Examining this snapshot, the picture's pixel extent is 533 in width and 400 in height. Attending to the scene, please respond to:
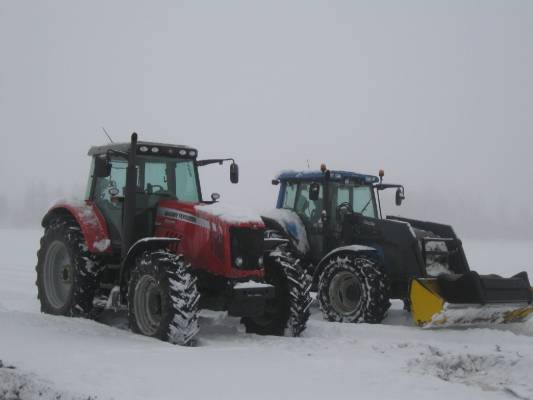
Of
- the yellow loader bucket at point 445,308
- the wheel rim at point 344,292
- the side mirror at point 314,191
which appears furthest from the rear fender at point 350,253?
the yellow loader bucket at point 445,308

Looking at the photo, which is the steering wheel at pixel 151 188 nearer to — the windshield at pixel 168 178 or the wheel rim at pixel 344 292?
the windshield at pixel 168 178

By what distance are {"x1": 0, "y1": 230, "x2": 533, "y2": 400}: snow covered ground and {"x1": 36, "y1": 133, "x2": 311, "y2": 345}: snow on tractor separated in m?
0.38

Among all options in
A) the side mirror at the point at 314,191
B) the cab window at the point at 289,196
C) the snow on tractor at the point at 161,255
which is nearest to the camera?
the snow on tractor at the point at 161,255

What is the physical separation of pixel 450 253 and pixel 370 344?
10.3 feet

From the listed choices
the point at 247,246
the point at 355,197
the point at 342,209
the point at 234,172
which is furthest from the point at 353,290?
the point at 247,246

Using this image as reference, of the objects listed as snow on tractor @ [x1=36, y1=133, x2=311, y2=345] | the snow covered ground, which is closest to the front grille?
snow on tractor @ [x1=36, y1=133, x2=311, y2=345]

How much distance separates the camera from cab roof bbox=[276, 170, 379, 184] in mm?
A: 10680

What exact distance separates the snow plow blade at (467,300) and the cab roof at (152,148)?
3415 mm

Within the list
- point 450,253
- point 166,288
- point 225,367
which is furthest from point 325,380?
point 450,253

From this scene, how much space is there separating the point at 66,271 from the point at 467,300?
533 centimetres

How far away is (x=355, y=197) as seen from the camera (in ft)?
35.8

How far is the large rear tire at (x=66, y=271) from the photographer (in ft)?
27.0

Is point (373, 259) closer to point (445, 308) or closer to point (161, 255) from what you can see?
point (445, 308)

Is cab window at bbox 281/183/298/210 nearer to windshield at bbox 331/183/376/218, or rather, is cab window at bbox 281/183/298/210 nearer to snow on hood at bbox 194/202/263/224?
windshield at bbox 331/183/376/218
